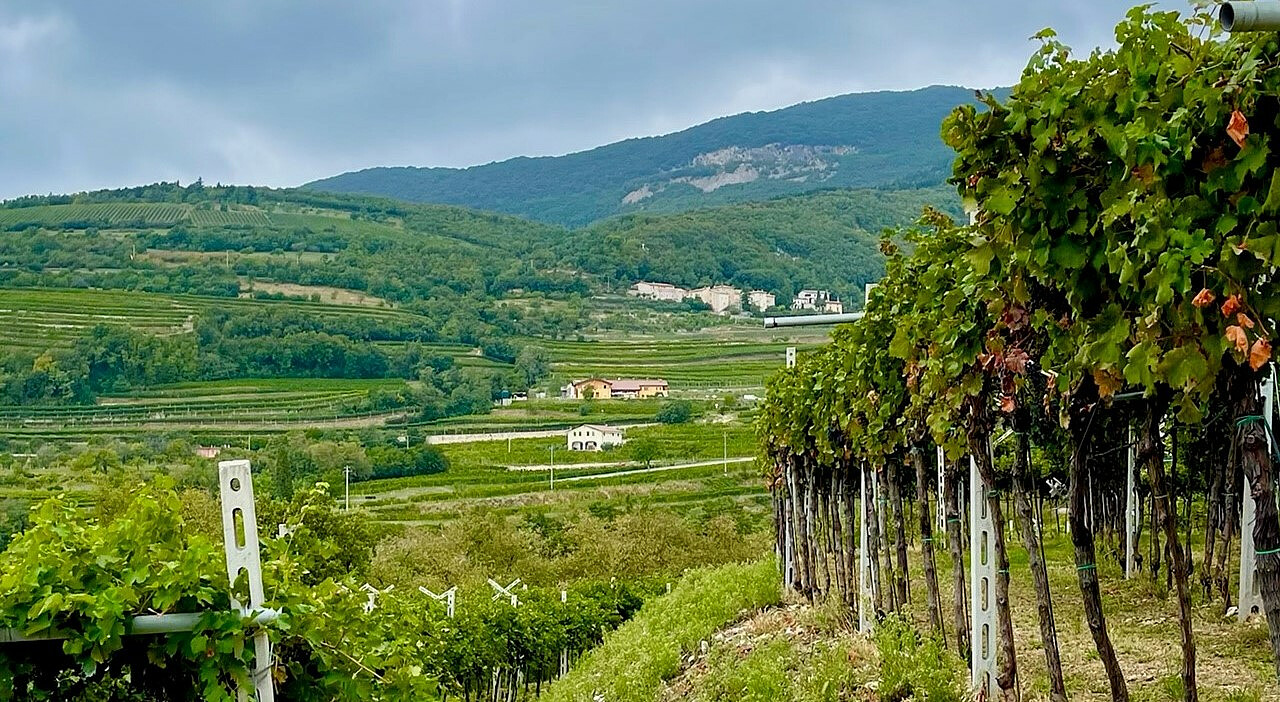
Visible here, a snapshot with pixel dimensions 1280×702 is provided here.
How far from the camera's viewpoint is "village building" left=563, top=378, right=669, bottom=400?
9062 cm

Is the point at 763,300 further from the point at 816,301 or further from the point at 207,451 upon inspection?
A: the point at 207,451

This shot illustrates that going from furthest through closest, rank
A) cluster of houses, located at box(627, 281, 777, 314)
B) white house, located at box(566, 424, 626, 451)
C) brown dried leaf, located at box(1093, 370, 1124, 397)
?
cluster of houses, located at box(627, 281, 777, 314) → white house, located at box(566, 424, 626, 451) → brown dried leaf, located at box(1093, 370, 1124, 397)

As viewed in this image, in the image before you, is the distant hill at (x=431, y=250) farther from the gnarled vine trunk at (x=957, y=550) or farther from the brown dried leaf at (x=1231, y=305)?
the brown dried leaf at (x=1231, y=305)

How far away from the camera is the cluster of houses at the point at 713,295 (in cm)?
10723

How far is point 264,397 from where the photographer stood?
84.2 metres

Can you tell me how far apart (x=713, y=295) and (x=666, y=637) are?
322ft

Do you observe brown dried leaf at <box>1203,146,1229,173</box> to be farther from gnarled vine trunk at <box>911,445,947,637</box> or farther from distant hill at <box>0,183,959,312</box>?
distant hill at <box>0,183,959,312</box>

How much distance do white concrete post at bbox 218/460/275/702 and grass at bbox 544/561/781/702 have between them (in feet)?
25.5

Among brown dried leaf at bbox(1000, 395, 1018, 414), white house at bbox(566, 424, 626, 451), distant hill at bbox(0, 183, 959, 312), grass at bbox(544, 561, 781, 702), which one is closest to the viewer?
brown dried leaf at bbox(1000, 395, 1018, 414)

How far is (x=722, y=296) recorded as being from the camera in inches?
4405

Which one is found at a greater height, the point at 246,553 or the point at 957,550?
the point at 246,553

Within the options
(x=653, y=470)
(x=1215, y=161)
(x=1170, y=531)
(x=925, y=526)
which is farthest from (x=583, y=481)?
(x=1215, y=161)

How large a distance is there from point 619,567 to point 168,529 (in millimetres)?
34861

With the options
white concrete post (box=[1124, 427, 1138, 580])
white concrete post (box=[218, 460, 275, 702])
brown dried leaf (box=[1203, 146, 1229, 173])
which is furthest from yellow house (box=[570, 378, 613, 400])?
brown dried leaf (box=[1203, 146, 1229, 173])
